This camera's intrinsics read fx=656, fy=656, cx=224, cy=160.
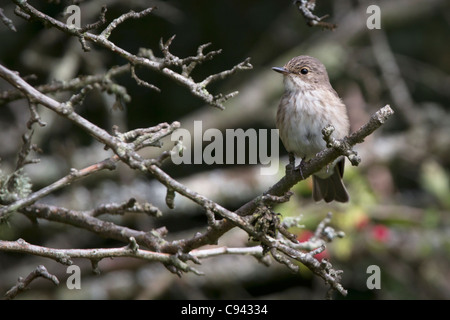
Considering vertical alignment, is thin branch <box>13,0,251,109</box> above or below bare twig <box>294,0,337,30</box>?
below

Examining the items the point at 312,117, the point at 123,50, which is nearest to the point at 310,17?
the point at 123,50

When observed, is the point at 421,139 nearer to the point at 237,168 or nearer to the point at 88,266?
the point at 237,168

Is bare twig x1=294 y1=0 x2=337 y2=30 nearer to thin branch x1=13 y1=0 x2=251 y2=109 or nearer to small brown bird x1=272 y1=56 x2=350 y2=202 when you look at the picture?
thin branch x1=13 y1=0 x2=251 y2=109

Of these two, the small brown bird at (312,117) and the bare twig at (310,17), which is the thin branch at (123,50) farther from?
the small brown bird at (312,117)

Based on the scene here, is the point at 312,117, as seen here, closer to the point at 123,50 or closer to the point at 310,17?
the point at 310,17

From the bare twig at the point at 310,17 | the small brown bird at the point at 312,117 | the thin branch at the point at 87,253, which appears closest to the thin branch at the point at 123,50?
the bare twig at the point at 310,17

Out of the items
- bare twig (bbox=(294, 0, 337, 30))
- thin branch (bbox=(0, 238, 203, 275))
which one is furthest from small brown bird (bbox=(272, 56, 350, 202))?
thin branch (bbox=(0, 238, 203, 275))

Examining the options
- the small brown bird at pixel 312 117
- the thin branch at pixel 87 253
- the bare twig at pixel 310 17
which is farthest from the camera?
the small brown bird at pixel 312 117

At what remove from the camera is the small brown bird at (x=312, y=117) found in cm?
403

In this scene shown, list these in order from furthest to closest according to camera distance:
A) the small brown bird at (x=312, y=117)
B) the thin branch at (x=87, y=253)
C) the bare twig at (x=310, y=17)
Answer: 1. the small brown bird at (x=312, y=117)
2. the bare twig at (x=310, y=17)
3. the thin branch at (x=87, y=253)

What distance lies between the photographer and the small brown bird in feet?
13.2

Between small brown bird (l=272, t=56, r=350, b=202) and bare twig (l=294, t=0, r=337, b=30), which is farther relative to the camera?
small brown bird (l=272, t=56, r=350, b=202)

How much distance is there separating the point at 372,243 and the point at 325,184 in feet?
2.57

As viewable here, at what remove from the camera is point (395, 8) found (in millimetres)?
6867
